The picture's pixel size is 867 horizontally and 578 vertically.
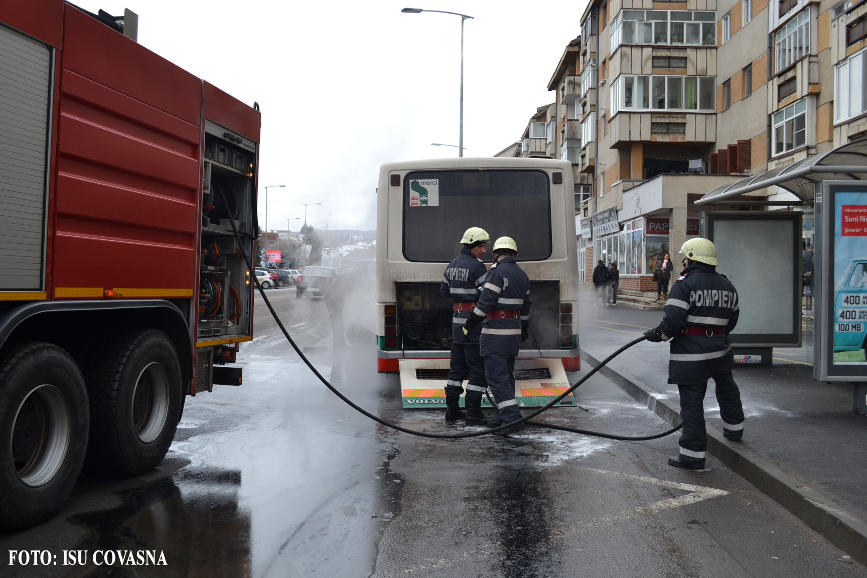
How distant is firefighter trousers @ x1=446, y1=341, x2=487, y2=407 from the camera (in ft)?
25.0

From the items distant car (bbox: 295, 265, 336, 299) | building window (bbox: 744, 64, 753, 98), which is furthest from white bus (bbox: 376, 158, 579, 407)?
building window (bbox: 744, 64, 753, 98)

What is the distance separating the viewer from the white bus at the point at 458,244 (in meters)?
8.54

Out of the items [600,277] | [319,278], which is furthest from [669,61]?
[319,278]

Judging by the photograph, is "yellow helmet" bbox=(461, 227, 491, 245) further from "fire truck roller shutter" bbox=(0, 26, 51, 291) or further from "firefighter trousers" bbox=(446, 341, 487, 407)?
"fire truck roller shutter" bbox=(0, 26, 51, 291)

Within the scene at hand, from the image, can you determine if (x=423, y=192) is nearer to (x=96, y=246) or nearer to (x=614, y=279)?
(x=96, y=246)

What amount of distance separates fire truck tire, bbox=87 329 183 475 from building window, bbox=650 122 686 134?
3381 centimetres

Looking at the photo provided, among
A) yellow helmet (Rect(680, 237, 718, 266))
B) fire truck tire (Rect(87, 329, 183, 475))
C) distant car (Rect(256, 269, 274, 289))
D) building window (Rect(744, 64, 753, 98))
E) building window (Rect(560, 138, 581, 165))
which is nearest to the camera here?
fire truck tire (Rect(87, 329, 183, 475))

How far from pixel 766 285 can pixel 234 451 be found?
7.75m

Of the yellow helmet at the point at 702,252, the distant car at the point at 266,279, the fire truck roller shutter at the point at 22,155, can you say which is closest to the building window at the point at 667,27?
the distant car at the point at 266,279

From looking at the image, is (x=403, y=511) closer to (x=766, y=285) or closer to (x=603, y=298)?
(x=766, y=285)

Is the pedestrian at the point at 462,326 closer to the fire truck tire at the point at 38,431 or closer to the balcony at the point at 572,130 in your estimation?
the fire truck tire at the point at 38,431

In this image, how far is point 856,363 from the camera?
723 cm

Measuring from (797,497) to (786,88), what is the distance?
27.1 meters

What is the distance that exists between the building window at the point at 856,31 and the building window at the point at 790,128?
4.55 metres
